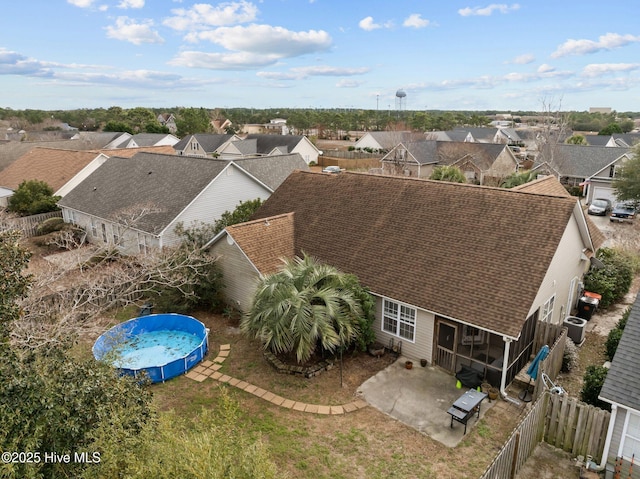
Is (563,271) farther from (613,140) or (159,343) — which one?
(613,140)

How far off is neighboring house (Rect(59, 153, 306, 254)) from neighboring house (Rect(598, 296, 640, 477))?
21.6m

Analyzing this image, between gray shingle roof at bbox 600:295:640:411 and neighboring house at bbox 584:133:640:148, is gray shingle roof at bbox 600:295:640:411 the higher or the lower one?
the lower one

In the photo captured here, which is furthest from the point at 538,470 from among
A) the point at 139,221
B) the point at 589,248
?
the point at 139,221

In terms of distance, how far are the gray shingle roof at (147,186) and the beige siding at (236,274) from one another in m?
6.14

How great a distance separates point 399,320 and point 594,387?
662 cm

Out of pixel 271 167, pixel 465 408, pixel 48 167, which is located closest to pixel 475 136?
pixel 271 167

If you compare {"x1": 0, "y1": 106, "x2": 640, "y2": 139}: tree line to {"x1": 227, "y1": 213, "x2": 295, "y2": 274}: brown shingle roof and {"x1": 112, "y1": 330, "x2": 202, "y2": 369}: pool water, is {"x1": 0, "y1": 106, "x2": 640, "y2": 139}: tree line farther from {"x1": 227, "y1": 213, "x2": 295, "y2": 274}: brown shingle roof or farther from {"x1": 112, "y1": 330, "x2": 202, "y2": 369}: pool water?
{"x1": 112, "y1": 330, "x2": 202, "y2": 369}: pool water

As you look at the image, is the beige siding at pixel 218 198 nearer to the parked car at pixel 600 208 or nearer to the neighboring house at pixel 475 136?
the parked car at pixel 600 208

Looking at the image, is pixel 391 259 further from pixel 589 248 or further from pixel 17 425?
pixel 17 425

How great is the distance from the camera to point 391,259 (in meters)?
17.6

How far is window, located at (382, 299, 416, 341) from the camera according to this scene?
53.6 feet

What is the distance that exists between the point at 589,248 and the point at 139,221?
24.7m

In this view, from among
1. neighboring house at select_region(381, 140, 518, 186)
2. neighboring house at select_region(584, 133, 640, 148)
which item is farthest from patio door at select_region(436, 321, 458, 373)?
neighboring house at select_region(584, 133, 640, 148)

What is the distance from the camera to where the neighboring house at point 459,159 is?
5150cm
